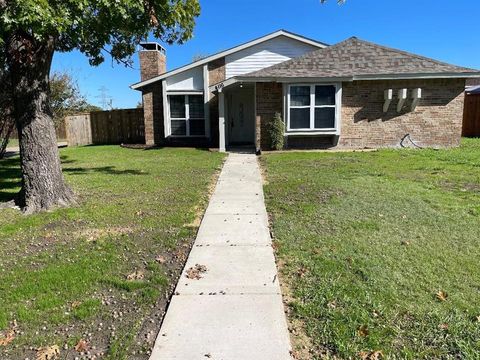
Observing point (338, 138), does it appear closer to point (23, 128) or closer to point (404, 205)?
point (404, 205)

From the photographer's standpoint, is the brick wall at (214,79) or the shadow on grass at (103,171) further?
the brick wall at (214,79)

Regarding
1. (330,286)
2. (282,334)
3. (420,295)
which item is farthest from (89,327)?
(420,295)

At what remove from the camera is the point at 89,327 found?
3.00 metres

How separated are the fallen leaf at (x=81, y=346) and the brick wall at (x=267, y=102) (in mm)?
12098

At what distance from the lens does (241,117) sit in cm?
1773

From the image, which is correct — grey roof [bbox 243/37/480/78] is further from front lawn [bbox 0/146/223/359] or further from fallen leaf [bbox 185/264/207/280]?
fallen leaf [bbox 185/264/207/280]

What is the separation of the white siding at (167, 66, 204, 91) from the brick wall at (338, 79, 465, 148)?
6787 millimetres

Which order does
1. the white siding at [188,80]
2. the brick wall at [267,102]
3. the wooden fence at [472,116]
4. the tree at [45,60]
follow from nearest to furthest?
the tree at [45,60], the brick wall at [267,102], the white siding at [188,80], the wooden fence at [472,116]

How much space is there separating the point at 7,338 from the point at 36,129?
4411 millimetres

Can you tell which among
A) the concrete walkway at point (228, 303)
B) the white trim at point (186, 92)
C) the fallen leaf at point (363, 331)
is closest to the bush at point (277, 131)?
the white trim at point (186, 92)

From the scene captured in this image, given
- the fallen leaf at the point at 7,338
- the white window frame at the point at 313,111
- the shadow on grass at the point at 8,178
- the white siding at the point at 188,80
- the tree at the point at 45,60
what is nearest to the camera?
the fallen leaf at the point at 7,338

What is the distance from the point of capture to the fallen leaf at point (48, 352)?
8.66 feet

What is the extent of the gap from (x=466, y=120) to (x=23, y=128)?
21.3 meters

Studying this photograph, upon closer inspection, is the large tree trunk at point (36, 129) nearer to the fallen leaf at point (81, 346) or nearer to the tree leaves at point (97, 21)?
the tree leaves at point (97, 21)
